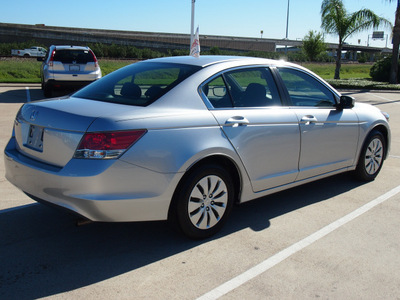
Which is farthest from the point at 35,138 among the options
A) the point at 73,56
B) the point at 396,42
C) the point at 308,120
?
the point at 396,42

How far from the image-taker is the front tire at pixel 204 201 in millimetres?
3699

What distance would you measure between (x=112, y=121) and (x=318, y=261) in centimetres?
204

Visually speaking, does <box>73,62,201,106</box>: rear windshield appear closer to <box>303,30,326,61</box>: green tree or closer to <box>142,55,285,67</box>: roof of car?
<box>142,55,285,67</box>: roof of car

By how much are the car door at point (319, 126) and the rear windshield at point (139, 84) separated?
129 cm

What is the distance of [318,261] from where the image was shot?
3.65 m

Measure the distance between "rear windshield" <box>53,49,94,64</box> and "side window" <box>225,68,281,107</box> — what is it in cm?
1024

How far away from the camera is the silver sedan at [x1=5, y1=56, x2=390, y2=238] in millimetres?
3334

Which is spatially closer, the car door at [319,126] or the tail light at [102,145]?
the tail light at [102,145]

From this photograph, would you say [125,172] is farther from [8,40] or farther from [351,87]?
[8,40]

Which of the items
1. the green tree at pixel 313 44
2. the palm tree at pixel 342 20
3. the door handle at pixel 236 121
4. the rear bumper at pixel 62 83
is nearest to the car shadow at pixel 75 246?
the door handle at pixel 236 121

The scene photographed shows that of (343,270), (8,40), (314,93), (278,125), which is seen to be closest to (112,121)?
(278,125)

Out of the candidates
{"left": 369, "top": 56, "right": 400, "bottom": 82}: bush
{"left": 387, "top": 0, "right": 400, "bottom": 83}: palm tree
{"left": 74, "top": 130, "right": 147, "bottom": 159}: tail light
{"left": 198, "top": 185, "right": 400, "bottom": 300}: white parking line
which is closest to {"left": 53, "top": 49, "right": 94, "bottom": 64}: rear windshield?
{"left": 198, "top": 185, "right": 400, "bottom": 300}: white parking line

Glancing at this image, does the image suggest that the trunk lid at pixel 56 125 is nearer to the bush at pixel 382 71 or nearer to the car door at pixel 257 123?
the car door at pixel 257 123

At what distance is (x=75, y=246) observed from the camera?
150 inches
